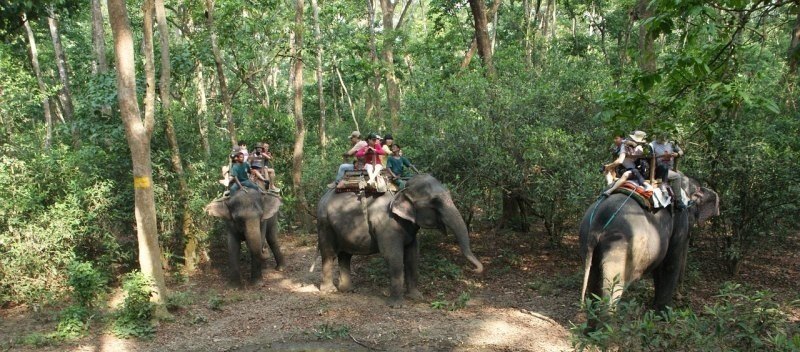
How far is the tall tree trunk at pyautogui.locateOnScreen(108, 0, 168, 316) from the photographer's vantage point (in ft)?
27.9

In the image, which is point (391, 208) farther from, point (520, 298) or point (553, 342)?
point (553, 342)

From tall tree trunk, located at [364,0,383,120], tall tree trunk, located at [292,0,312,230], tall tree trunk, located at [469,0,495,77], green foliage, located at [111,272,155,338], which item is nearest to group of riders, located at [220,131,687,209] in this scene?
tall tree trunk, located at [292,0,312,230]

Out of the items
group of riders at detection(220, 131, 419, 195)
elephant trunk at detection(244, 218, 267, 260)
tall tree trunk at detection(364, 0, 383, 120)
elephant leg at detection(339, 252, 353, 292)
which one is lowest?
elephant leg at detection(339, 252, 353, 292)

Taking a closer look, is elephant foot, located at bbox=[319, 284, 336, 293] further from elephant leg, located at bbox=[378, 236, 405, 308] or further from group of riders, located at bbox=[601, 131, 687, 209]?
group of riders, located at bbox=[601, 131, 687, 209]

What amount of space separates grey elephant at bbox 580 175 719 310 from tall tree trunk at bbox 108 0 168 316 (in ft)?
18.8

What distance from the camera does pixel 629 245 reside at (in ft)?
24.5

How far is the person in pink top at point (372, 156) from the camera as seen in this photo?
10.2 m

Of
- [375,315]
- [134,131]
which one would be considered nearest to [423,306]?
[375,315]

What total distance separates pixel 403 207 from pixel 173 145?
492 centimetres

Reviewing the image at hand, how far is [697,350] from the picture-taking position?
185 inches

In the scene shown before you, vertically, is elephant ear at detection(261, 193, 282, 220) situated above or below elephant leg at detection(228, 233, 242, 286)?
above

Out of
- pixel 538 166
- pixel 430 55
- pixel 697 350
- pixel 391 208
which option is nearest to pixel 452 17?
pixel 430 55

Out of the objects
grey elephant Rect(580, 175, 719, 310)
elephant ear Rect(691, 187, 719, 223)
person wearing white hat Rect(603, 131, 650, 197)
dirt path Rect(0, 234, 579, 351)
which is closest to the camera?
grey elephant Rect(580, 175, 719, 310)

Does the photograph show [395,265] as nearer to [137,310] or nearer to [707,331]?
[137,310]
